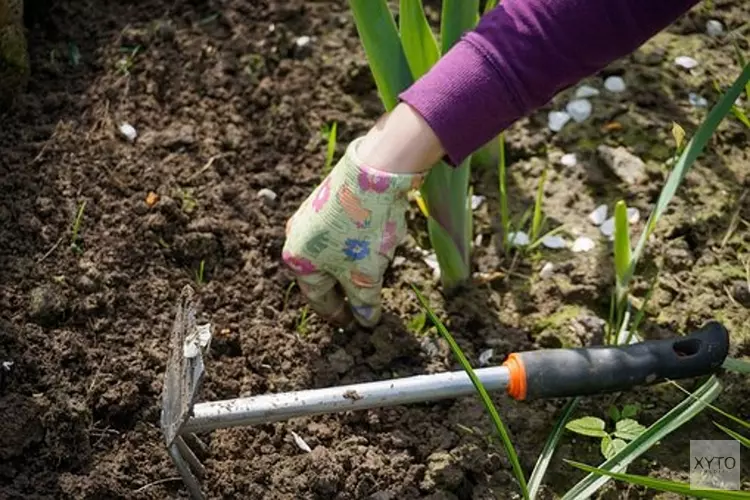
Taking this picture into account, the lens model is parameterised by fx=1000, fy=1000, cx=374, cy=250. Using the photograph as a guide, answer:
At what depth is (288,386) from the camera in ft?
4.96

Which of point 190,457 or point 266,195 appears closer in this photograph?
point 190,457

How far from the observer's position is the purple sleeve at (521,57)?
1297mm

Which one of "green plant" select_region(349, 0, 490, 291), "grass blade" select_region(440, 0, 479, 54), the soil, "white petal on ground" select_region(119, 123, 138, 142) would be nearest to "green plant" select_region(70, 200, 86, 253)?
the soil

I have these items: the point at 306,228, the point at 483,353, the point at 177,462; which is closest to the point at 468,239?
the point at 483,353

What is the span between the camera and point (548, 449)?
4.54ft

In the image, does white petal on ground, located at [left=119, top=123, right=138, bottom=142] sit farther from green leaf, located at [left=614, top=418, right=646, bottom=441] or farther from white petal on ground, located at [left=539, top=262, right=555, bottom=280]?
green leaf, located at [left=614, top=418, right=646, bottom=441]

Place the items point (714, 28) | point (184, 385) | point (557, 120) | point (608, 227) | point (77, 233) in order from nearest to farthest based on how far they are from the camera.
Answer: point (184, 385) < point (77, 233) < point (608, 227) < point (557, 120) < point (714, 28)

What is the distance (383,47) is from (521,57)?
24cm

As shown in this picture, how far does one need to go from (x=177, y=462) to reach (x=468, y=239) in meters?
0.60

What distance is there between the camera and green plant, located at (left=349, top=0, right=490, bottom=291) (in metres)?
1.44

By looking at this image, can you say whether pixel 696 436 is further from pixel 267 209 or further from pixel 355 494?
pixel 267 209

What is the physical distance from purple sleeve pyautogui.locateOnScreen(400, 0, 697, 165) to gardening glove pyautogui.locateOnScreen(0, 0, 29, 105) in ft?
2.50

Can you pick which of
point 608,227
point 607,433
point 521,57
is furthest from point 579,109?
point 607,433

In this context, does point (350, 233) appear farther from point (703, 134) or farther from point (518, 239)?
point (703, 134)
